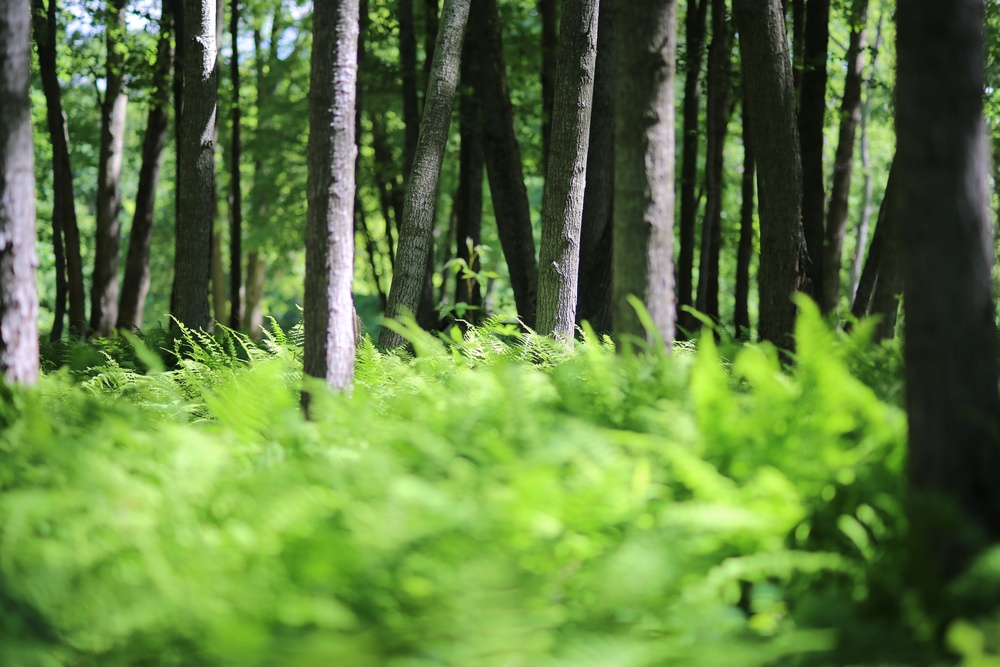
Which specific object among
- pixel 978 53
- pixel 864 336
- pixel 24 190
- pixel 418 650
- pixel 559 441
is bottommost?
pixel 418 650

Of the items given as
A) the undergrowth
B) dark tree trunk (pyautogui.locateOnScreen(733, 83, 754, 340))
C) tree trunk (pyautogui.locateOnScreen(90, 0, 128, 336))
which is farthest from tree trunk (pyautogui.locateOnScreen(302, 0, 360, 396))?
tree trunk (pyautogui.locateOnScreen(90, 0, 128, 336))

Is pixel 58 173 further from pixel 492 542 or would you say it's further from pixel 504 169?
pixel 492 542

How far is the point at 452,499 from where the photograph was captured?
254 centimetres

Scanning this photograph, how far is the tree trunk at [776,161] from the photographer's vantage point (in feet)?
20.7

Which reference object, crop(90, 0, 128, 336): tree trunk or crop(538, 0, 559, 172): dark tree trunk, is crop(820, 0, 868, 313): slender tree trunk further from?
crop(90, 0, 128, 336): tree trunk

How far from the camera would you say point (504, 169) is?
10.6 m

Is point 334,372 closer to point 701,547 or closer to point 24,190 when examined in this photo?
A: point 24,190

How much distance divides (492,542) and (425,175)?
4.93m

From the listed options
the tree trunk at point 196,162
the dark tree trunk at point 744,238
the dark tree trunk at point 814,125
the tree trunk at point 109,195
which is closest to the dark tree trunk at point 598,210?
the dark tree trunk at point 814,125

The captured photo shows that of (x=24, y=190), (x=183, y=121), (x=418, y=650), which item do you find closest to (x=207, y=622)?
(x=418, y=650)

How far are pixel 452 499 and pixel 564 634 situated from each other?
0.53 metres

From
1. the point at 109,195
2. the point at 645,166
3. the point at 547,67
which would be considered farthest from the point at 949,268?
the point at 109,195

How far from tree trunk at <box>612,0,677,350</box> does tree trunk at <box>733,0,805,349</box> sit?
2773 millimetres

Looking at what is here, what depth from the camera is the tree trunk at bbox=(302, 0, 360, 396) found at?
4.09m
